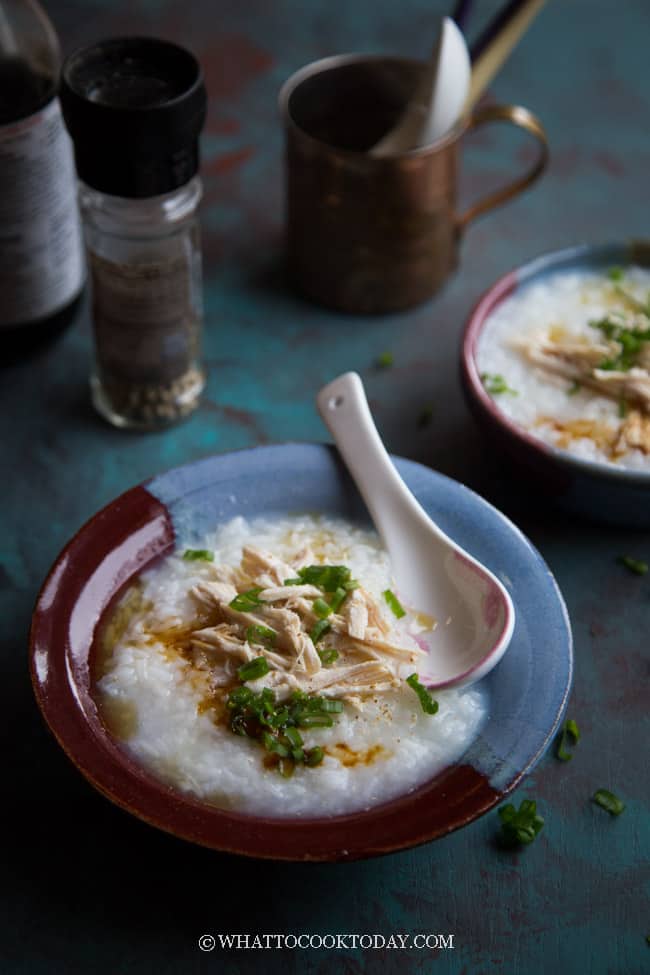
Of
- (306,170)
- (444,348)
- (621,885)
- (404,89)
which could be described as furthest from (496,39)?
(621,885)

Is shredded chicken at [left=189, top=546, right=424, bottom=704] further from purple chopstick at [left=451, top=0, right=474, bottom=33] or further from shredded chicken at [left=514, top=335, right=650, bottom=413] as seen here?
purple chopstick at [left=451, top=0, right=474, bottom=33]

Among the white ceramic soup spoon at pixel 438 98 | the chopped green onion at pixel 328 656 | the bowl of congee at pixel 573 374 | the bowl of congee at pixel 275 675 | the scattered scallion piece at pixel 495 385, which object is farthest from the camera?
the white ceramic soup spoon at pixel 438 98

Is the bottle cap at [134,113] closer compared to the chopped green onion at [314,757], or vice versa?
the chopped green onion at [314,757]

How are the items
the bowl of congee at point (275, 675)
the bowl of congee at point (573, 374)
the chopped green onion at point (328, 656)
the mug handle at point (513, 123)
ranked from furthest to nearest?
1. the mug handle at point (513, 123)
2. the bowl of congee at point (573, 374)
3. the chopped green onion at point (328, 656)
4. the bowl of congee at point (275, 675)

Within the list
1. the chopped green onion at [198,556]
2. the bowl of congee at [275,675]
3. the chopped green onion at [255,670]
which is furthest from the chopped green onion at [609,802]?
the chopped green onion at [198,556]

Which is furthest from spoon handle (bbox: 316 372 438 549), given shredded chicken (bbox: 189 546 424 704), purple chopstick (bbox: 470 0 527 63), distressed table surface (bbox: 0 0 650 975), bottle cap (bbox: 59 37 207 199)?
purple chopstick (bbox: 470 0 527 63)

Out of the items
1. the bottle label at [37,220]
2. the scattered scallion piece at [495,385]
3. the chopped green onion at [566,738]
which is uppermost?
the bottle label at [37,220]

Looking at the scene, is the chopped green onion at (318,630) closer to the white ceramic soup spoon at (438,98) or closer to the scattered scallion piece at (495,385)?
the scattered scallion piece at (495,385)
